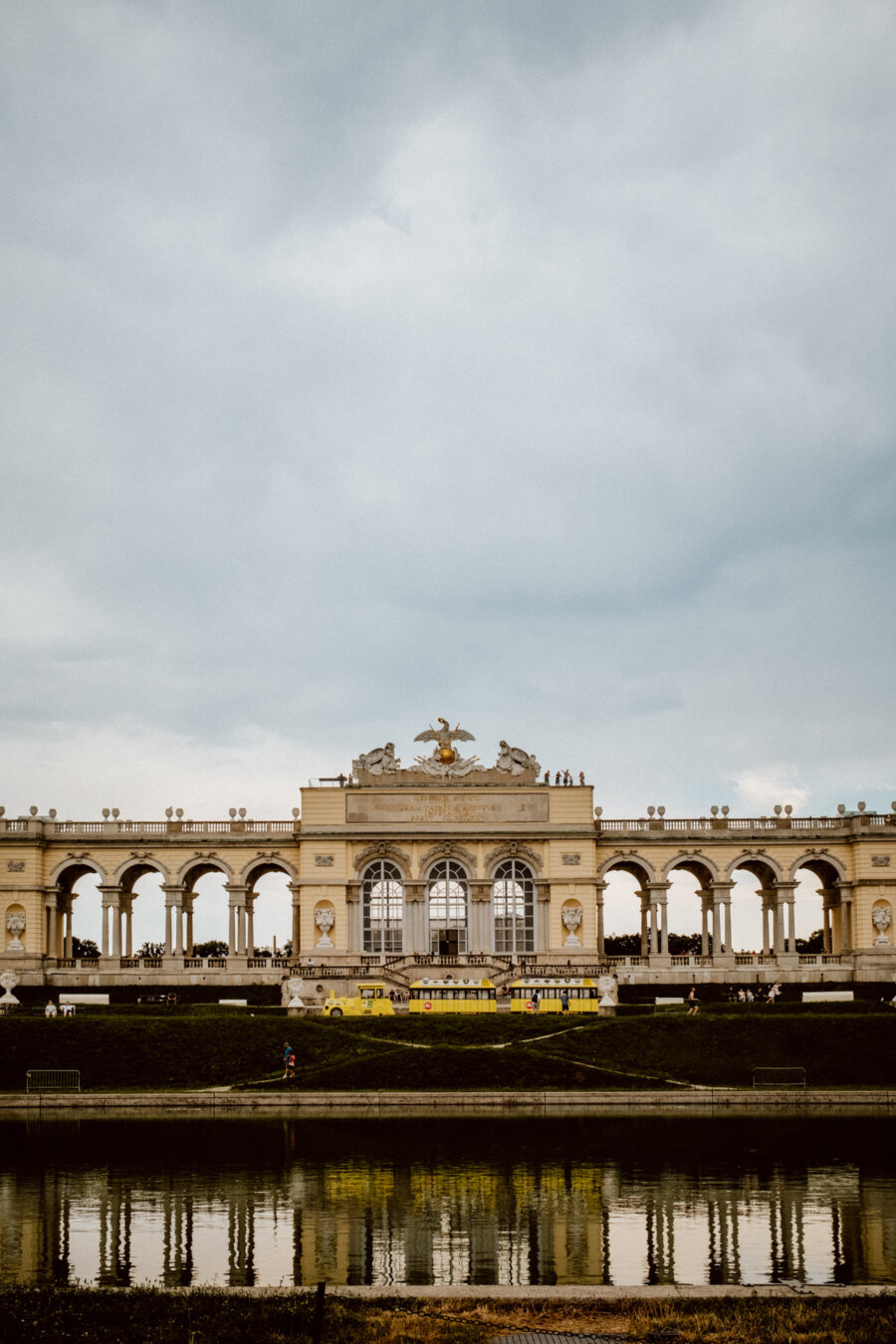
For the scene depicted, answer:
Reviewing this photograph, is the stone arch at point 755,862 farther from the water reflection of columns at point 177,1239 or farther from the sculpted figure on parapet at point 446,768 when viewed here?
the water reflection of columns at point 177,1239

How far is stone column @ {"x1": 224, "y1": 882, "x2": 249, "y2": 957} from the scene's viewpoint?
72.9 meters

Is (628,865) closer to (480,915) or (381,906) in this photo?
(480,915)

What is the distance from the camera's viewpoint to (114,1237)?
2128 cm

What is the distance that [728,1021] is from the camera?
50.1 m

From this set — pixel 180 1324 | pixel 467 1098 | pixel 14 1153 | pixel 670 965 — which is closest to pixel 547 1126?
pixel 467 1098

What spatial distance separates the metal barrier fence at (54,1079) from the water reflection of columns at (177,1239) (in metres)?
19.1

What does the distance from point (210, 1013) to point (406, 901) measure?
694 inches

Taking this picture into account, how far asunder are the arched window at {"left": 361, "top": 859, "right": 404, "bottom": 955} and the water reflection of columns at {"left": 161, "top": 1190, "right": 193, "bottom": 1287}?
46932 millimetres

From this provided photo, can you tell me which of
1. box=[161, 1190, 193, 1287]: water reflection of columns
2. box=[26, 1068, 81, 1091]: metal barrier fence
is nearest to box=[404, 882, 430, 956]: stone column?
box=[26, 1068, 81, 1091]: metal barrier fence

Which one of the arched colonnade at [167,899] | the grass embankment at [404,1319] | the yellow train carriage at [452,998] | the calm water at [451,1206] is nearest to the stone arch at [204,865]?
the arched colonnade at [167,899]

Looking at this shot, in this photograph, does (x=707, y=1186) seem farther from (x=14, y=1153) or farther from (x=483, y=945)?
(x=483, y=945)

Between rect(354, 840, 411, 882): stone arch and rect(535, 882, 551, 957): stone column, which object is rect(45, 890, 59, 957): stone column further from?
rect(535, 882, 551, 957): stone column

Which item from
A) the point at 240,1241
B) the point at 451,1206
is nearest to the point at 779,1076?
the point at 451,1206

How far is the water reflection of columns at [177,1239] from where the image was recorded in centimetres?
1892
